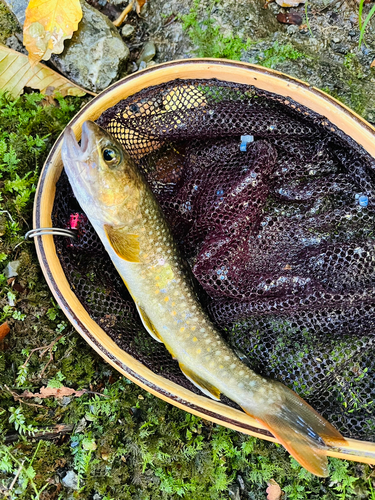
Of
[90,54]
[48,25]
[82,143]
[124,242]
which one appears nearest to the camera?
[82,143]

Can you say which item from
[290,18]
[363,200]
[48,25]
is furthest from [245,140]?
[48,25]

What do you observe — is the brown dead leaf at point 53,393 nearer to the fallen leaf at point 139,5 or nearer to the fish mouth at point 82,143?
the fish mouth at point 82,143

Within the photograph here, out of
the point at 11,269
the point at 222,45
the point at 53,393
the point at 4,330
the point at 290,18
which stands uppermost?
the point at 290,18

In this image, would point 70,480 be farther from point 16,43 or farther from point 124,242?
point 16,43

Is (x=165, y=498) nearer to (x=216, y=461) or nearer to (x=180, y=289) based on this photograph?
(x=216, y=461)

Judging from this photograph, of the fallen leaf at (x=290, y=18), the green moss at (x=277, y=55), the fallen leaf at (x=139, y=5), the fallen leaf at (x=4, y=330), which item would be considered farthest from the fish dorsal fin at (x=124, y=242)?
the fallen leaf at (x=290, y=18)

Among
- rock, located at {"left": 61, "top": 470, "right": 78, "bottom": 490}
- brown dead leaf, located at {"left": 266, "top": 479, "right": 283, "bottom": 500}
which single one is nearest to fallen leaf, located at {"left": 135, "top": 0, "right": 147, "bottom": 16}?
rock, located at {"left": 61, "top": 470, "right": 78, "bottom": 490}

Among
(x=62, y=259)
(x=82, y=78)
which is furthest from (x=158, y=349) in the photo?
(x=82, y=78)
